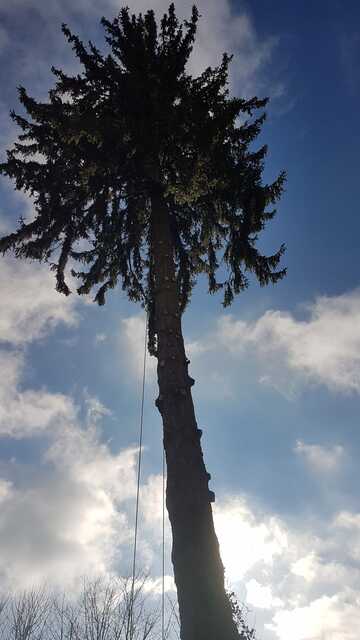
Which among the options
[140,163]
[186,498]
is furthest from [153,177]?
[186,498]

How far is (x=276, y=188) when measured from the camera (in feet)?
30.6

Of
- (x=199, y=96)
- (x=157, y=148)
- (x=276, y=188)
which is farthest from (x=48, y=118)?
(x=276, y=188)

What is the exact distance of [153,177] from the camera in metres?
9.29

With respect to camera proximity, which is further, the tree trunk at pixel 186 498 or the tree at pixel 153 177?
the tree at pixel 153 177

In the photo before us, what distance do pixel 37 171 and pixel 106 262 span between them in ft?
8.54

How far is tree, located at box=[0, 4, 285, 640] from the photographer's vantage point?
27.9 ft

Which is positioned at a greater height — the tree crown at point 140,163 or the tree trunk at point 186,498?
the tree crown at point 140,163

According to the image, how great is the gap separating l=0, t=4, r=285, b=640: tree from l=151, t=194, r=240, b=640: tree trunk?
0.04 m

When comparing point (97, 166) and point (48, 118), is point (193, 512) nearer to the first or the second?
point (97, 166)

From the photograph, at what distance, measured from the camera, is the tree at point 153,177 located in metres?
8.52

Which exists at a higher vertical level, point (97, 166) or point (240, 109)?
point (240, 109)

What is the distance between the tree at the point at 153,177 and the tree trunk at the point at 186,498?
1.5 inches

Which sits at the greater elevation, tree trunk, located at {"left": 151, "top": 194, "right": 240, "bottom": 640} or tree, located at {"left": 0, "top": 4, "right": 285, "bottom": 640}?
tree, located at {"left": 0, "top": 4, "right": 285, "bottom": 640}

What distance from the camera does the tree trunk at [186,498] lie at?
5121mm
